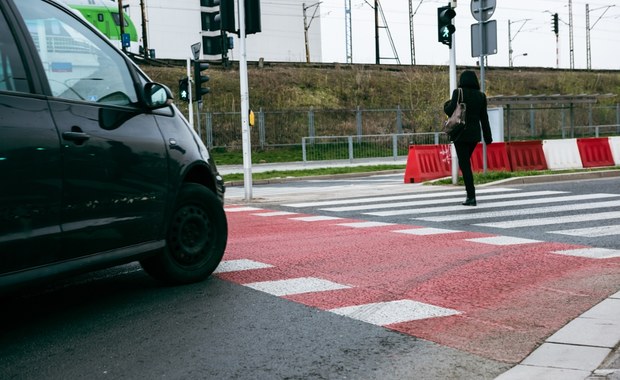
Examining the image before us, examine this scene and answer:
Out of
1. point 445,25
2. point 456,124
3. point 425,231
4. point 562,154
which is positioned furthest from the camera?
point 562,154

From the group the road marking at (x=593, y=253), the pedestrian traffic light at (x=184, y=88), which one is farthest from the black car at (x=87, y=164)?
the pedestrian traffic light at (x=184, y=88)

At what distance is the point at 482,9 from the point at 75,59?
12.9 meters

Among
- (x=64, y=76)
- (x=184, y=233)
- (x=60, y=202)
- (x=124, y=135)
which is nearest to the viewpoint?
(x=60, y=202)

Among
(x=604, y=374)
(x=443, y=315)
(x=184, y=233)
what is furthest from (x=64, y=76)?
(x=604, y=374)

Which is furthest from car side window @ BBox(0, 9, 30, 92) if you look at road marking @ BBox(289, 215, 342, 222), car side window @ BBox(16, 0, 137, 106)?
road marking @ BBox(289, 215, 342, 222)

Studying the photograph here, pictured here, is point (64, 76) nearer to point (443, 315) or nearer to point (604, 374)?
point (443, 315)

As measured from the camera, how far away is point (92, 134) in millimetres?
4676

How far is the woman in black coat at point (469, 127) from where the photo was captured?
11.8 m

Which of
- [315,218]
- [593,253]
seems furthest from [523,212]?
[593,253]

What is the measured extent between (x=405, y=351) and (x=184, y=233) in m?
2.19

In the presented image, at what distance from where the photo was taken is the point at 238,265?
6695 millimetres

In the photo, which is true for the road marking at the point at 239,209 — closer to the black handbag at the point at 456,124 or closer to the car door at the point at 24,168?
the black handbag at the point at 456,124

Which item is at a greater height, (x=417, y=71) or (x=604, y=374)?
(x=417, y=71)

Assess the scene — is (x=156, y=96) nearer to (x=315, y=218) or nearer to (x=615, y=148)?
(x=315, y=218)
